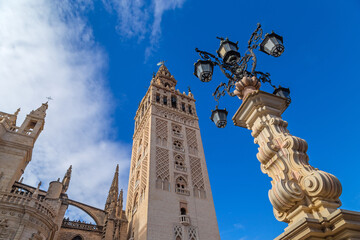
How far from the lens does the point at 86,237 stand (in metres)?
16.9

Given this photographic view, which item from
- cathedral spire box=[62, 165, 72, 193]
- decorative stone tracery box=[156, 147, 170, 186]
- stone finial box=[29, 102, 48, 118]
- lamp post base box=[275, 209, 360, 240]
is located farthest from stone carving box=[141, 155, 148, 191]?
lamp post base box=[275, 209, 360, 240]

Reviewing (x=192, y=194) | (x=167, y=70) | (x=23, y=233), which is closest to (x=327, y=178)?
(x=23, y=233)

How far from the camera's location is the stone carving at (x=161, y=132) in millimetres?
19906

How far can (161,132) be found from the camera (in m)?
20.7

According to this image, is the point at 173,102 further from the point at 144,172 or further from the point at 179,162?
the point at 144,172

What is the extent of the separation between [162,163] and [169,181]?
1603 mm

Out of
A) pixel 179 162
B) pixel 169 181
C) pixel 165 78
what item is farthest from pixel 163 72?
pixel 169 181

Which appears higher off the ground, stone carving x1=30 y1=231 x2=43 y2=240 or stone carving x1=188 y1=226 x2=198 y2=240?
stone carving x1=188 y1=226 x2=198 y2=240

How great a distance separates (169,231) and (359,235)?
1326cm

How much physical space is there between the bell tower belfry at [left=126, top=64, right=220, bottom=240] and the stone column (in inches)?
471

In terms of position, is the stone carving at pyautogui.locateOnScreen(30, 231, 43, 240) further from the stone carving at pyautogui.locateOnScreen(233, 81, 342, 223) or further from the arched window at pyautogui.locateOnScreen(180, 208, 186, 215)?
the stone carving at pyautogui.locateOnScreen(233, 81, 342, 223)

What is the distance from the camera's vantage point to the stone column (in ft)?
8.43

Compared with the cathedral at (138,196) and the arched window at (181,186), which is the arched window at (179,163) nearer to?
the cathedral at (138,196)

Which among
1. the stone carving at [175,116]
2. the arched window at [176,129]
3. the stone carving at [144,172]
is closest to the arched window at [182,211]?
the stone carving at [144,172]
